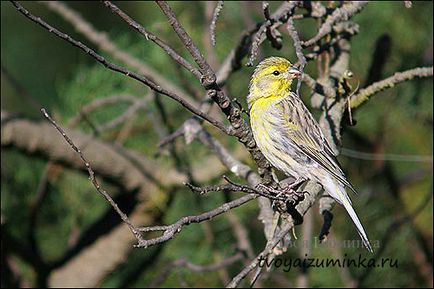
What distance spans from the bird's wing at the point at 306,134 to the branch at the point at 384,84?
19cm

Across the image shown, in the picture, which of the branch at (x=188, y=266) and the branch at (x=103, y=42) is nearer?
the branch at (x=188, y=266)

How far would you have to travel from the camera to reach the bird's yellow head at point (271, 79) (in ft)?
12.1

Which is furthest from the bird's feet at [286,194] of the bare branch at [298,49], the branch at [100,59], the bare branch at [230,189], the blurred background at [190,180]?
the blurred background at [190,180]

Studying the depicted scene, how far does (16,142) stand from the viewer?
4062 millimetres

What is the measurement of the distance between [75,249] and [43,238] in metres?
0.24

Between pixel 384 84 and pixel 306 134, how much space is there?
0.47 meters

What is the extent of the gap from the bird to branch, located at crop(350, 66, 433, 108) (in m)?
0.19

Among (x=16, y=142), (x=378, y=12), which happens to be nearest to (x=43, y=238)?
(x=16, y=142)

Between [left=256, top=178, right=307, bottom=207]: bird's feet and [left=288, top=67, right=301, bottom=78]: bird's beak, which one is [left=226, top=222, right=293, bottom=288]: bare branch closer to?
[left=256, top=178, right=307, bottom=207]: bird's feet

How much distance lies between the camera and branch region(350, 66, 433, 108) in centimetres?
331

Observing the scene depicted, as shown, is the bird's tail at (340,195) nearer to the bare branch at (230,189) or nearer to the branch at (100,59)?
the bare branch at (230,189)

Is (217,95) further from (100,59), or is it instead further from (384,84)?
(384,84)

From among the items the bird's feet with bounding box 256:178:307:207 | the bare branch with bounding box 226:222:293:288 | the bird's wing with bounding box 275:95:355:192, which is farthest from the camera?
the bird's wing with bounding box 275:95:355:192

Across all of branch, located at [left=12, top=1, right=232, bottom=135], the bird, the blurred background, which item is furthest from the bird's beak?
branch, located at [left=12, top=1, right=232, bottom=135]
